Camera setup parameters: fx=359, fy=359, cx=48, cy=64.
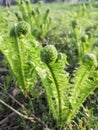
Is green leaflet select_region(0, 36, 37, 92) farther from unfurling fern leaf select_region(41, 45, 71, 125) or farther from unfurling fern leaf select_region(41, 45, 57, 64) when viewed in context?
unfurling fern leaf select_region(41, 45, 57, 64)

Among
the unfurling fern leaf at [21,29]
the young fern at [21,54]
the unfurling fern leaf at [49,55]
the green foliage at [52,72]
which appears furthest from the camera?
the young fern at [21,54]

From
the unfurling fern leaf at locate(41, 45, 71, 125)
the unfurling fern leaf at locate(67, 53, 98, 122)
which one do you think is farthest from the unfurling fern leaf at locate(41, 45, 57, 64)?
the unfurling fern leaf at locate(67, 53, 98, 122)

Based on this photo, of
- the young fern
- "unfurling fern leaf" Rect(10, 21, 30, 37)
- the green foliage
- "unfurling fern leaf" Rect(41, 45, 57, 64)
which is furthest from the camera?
the young fern

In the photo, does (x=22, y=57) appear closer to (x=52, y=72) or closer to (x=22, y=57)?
(x=22, y=57)

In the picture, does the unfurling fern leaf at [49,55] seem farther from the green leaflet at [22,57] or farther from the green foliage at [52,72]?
the green leaflet at [22,57]

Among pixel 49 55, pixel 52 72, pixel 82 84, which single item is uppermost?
pixel 49 55

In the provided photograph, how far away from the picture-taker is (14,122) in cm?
246

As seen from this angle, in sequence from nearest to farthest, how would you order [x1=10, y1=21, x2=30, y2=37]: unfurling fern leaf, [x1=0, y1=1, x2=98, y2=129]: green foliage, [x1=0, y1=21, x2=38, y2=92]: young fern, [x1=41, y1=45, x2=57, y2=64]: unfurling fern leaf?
[x1=41, y1=45, x2=57, y2=64]: unfurling fern leaf → [x1=0, y1=1, x2=98, y2=129]: green foliage → [x1=10, y1=21, x2=30, y2=37]: unfurling fern leaf → [x1=0, y1=21, x2=38, y2=92]: young fern

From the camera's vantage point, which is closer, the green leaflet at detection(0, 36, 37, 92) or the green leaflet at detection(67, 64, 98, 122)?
the green leaflet at detection(67, 64, 98, 122)

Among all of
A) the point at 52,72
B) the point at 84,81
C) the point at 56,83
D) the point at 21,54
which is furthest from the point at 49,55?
the point at 21,54

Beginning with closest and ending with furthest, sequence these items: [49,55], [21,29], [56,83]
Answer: [49,55] < [56,83] < [21,29]

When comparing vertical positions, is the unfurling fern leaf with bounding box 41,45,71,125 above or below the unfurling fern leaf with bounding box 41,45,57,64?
below

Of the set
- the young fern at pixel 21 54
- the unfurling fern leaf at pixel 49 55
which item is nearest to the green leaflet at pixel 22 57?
the young fern at pixel 21 54

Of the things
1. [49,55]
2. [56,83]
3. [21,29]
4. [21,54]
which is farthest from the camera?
[21,54]
